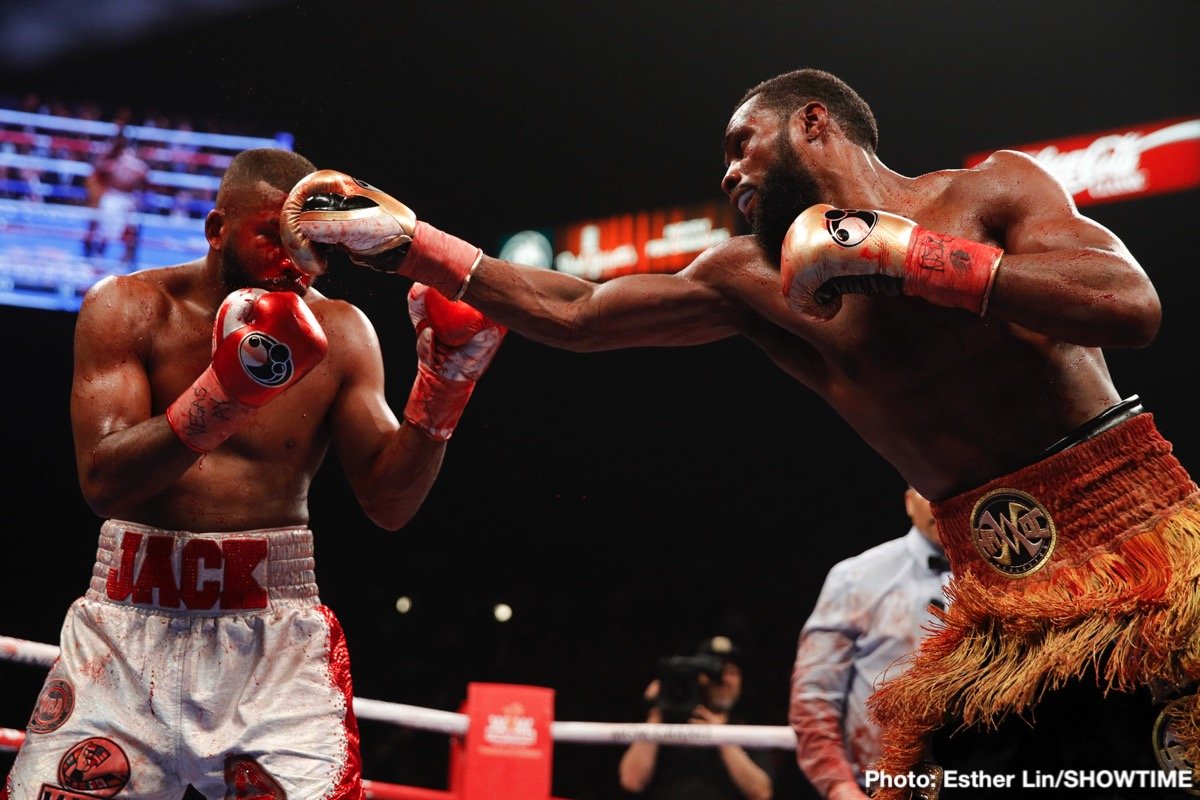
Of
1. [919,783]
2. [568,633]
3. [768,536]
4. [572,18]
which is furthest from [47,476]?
[919,783]

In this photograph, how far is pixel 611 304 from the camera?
1.96m

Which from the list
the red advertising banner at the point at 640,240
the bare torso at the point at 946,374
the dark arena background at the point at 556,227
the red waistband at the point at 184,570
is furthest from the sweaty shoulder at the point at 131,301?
the red advertising banner at the point at 640,240

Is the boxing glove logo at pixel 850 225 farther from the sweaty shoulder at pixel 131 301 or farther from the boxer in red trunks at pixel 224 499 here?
the sweaty shoulder at pixel 131 301

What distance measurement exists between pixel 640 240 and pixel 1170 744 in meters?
6.37

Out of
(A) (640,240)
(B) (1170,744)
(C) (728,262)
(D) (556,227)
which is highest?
(D) (556,227)

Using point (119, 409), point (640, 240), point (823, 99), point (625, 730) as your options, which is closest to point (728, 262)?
point (823, 99)

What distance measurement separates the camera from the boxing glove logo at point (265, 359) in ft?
6.31

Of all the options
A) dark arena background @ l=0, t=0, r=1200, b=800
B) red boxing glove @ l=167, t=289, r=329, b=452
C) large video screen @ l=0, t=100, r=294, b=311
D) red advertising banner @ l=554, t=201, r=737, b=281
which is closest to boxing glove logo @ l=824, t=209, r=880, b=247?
red boxing glove @ l=167, t=289, r=329, b=452

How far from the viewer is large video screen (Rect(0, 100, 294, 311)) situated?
5.68 m

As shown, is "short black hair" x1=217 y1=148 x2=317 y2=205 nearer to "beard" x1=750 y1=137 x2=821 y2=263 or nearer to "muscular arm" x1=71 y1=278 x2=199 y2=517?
"muscular arm" x1=71 y1=278 x2=199 y2=517

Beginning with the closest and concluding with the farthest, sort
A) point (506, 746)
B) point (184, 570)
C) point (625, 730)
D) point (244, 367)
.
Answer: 1. point (244, 367)
2. point (184, 570)
3. point (625, 730)
4. point (506, 746)

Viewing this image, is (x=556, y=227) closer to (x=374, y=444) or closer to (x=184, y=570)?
(x=374, y=444)

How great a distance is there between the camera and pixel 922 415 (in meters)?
1.75

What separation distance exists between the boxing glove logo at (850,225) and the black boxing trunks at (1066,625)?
0.41m
